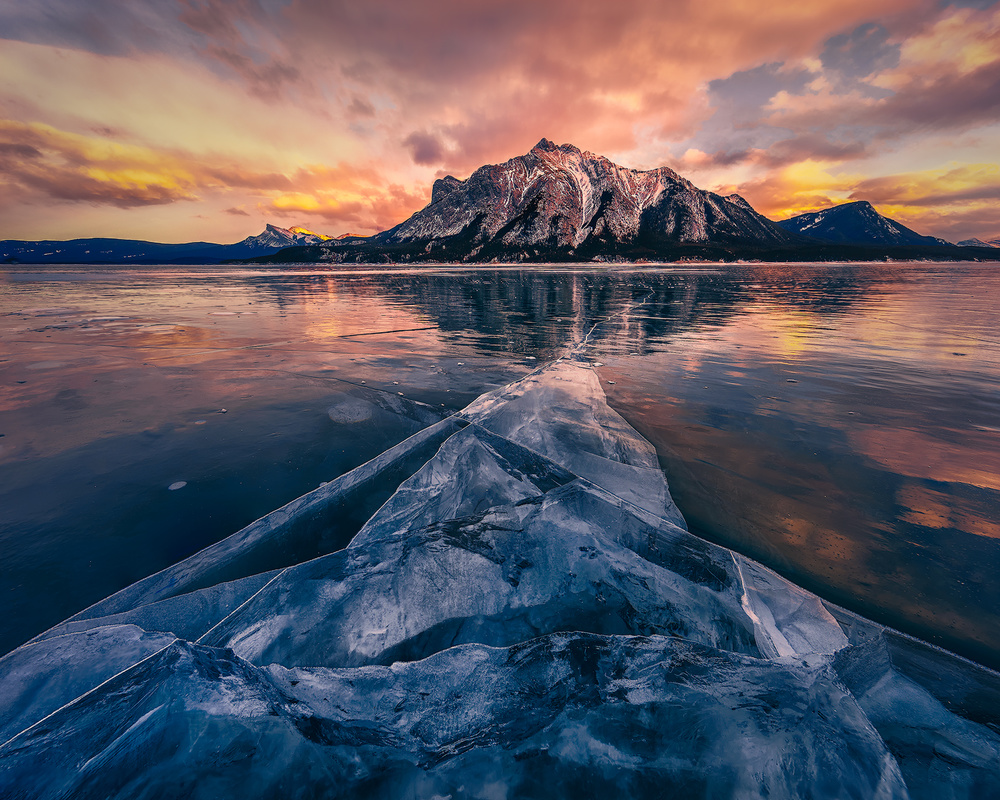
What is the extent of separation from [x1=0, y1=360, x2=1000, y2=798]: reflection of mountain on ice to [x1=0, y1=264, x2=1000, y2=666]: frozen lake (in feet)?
1.73

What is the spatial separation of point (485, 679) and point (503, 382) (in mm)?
6019

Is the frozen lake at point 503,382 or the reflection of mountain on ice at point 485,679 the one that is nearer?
the reflection of mountain on ice at point 485,679

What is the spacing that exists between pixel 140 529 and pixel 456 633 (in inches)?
132

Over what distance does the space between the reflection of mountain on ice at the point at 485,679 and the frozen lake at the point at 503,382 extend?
528 millimetres

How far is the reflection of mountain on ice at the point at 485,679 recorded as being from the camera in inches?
68.0

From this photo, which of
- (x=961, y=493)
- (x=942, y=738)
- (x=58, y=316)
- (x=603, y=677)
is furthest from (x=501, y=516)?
(x=58, y=316)

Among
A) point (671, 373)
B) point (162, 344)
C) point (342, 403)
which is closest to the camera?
point (342, 403)

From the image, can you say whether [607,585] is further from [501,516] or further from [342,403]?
[342,403]

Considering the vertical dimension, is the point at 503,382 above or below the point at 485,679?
above

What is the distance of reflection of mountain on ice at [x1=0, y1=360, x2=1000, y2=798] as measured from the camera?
1727mm

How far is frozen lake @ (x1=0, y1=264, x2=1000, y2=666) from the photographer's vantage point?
10.3 ft

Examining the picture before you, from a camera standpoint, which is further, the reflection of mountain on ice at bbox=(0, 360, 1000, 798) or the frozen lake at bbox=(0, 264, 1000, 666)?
the frozen lake at bbox=(0, 264, 1000, 666)

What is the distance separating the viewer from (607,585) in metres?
2.96

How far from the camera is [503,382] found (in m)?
7.87
